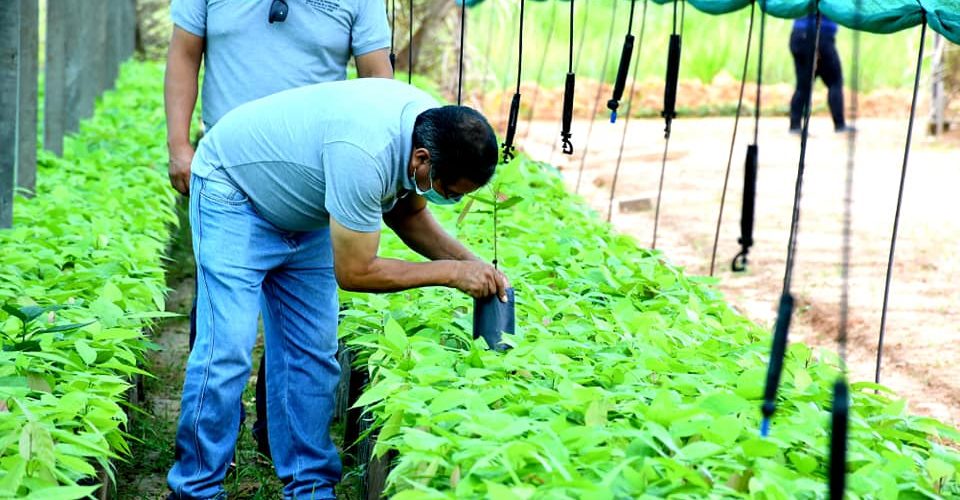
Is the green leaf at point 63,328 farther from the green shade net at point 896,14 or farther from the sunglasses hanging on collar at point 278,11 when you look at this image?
the green shade net at point 896,14

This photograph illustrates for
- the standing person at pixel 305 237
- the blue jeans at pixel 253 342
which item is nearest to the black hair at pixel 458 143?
the standing person at pixel 305 237

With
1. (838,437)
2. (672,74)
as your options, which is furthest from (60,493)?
(672,74)

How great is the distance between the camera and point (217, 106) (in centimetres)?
357

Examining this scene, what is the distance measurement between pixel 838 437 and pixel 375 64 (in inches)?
93.3

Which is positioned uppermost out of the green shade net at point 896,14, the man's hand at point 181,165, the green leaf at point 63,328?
the green shade net at point 896,14

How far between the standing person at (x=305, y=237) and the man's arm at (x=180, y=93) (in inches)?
17.7

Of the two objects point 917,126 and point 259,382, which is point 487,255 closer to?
point 259,382

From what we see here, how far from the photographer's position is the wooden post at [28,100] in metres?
5.58

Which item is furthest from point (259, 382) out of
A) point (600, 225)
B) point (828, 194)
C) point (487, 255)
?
point (828, 194)

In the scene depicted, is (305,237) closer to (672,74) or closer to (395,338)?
(395,338)

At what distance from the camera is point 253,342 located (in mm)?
3105

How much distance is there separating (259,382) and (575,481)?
1.98 m

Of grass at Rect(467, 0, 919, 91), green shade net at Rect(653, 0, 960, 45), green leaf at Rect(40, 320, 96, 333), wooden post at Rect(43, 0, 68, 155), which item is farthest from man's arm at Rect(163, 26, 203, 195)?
grass at Rect(467, 0, 919, 91)

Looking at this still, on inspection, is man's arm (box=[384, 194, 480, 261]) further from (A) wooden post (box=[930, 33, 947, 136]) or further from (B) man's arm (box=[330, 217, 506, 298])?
(A) wooden post (box=[930, 33, 947, 136])
